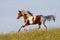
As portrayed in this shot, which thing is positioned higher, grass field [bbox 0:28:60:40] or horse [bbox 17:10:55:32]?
horse [bbox 17:10:55:32]

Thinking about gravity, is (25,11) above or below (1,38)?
above

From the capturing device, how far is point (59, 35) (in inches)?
628

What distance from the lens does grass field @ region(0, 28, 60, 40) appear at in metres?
15.8

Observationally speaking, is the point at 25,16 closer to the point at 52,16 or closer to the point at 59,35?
the point at 52,16

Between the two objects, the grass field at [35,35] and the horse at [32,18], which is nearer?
the grass field at [35,35]

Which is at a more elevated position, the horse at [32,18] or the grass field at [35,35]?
the horse at [32,18]

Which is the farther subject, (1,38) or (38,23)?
(38,23)

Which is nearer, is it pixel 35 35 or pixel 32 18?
pixel 35 35

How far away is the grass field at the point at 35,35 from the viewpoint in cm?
1584

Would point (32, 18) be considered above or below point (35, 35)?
above

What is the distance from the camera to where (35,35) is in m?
16.6

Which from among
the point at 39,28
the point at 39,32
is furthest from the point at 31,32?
the point at 39,28

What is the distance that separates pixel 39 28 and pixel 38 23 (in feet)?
1.64

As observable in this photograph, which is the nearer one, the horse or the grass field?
the grass field
